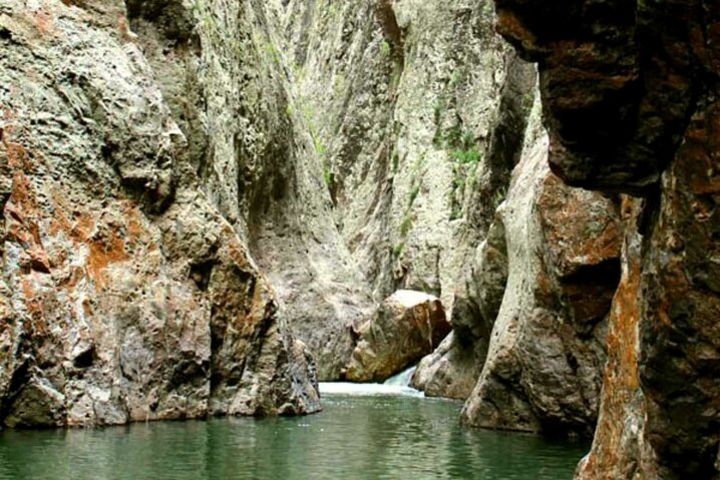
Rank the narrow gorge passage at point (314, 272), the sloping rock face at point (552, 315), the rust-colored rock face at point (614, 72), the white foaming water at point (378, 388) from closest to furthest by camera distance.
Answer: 1. the rust-colored rock face at point (614, 72)
2. the narrow gorge passage at point (314, 272)
3. the sloping rock face at point (552, 315)
4. the white foaming water at point (378, 388)

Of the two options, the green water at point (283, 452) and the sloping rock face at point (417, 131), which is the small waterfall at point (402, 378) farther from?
the green water at point (283, 452)

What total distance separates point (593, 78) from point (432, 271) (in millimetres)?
37769

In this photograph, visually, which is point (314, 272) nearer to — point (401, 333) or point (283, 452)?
point (401, 333)

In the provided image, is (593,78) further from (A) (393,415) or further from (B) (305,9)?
(B) (305,9)

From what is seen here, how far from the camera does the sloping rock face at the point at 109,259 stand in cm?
1836

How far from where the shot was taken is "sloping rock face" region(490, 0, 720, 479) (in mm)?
6953

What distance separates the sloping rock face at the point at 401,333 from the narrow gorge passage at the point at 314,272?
0.08 m

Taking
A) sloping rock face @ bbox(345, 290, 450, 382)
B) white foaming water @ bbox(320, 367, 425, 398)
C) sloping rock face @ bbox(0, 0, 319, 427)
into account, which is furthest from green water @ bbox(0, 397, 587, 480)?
sloping rock face @ bbox(345, 290, 450, 382)

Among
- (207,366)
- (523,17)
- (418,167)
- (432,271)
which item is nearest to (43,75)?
(207,366)

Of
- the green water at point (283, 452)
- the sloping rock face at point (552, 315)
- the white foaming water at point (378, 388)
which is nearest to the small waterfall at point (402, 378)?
the white foaming water at point (378, 388)

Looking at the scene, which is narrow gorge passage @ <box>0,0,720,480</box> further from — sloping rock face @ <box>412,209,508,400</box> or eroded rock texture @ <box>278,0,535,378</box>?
eroded rock texture @ <box>278,0,535,378</box>

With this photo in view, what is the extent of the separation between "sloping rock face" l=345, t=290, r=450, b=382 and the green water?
14941mm

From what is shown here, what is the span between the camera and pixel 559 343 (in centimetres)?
1788

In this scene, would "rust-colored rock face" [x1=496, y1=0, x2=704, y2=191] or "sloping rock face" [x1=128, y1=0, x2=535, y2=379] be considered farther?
"sloping rock face" [x1=128, y1=0, x2=535, y2=379]
